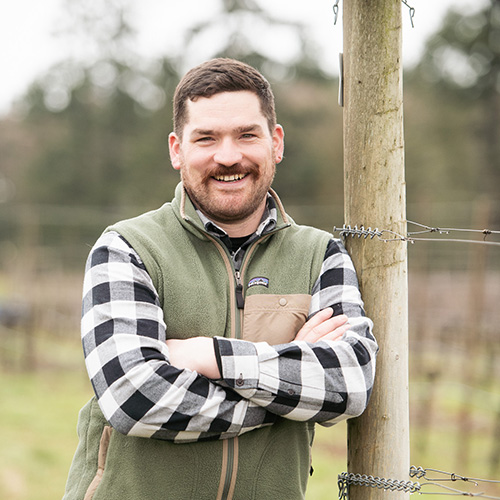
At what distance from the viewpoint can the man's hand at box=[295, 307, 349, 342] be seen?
179 cm

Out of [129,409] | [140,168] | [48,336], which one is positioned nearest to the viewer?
[129,409]

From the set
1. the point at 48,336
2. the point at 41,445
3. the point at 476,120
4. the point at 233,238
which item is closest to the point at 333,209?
the point at 476,120

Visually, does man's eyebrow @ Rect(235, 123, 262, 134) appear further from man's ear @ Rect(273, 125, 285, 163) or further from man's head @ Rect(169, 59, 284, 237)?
man's ear @ Rect(273, 125, 285, 163)

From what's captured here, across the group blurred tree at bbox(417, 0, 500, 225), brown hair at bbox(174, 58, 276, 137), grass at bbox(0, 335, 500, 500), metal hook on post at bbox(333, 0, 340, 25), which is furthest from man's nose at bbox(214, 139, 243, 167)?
blurred tree at bbox(417, 0, 500, 225)

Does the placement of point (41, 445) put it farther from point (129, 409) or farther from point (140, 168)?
point (140, 168)

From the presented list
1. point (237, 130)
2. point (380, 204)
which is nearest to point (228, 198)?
point (237, 130)

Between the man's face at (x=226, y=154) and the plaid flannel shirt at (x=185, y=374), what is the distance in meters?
0.28

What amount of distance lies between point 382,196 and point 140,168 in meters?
19.1

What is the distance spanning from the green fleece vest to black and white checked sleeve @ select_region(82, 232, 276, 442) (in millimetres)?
63

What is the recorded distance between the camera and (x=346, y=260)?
1.92m

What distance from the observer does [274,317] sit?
1.83 metres

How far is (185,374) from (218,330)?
0.62 ft

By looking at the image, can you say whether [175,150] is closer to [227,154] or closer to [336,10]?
[227,154]

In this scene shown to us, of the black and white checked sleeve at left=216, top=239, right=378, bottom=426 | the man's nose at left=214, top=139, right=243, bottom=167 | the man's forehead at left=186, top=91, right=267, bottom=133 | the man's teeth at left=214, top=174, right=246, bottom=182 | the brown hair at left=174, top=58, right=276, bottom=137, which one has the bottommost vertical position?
the black and white checked sleeve at left=216, top=239, right=378, bottom=426
